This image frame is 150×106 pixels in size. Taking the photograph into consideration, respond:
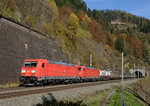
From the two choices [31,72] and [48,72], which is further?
[48,72]

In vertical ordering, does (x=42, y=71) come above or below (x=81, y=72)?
above

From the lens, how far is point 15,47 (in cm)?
2945

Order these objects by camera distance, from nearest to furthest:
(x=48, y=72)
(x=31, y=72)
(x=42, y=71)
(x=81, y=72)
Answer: (x=31, y=72) → (x=42, y=71) → (x=48, y=72) → (x=81, y=72)

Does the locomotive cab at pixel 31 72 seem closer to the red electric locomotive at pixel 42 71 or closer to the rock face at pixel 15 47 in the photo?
the red electric locomotive at pixel 42 71

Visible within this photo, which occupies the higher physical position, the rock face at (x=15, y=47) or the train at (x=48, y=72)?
the rock face at (x=15, y=47)

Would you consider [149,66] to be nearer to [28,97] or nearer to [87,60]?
[87,60]

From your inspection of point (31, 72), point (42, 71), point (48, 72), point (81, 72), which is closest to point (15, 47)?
point (48, 72)

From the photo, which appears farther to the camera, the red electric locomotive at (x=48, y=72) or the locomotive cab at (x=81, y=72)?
the locomotive cab at (x=81, y=72)

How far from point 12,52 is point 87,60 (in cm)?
4031

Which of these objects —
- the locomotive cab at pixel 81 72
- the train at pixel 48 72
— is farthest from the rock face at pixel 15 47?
the locomotive cab at pixel 81 72

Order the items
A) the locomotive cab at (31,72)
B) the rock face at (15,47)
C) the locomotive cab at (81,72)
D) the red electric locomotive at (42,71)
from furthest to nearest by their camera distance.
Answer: the locomotive cab at (81,72), the rock face at (15,47), the red electric locomotive at (42,71), the locomotive cab at (31,72)

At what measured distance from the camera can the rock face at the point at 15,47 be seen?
26.3m

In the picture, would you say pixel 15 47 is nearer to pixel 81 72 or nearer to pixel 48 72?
pixel 48 72

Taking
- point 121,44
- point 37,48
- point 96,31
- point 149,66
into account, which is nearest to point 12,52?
point 37,48
